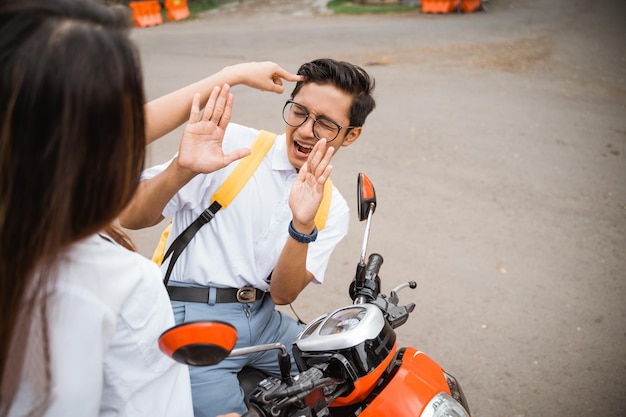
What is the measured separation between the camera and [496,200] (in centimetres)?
502

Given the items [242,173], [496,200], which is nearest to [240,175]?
[242,173]

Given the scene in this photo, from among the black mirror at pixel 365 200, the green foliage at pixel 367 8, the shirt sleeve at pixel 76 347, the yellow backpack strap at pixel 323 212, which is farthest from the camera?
the green foliage at pixel 367 8

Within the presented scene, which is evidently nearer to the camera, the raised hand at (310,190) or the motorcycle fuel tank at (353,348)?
the motorcycle fuel tank at (353,348)

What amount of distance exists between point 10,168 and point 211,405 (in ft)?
3.97

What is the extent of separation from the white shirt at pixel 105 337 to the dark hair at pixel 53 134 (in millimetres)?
48

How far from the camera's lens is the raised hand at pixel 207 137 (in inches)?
72.8

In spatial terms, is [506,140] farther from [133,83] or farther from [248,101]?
[133,83]

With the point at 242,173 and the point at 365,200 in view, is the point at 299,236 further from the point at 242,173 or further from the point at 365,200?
the point at 242,173

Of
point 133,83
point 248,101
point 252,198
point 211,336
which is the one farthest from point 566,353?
point 248,101

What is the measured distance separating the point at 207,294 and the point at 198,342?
3.26 ft

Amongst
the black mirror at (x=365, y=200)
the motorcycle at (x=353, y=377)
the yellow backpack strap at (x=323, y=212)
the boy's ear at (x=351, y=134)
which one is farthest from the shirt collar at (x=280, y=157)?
the motorcycle at (x=353, y=377)

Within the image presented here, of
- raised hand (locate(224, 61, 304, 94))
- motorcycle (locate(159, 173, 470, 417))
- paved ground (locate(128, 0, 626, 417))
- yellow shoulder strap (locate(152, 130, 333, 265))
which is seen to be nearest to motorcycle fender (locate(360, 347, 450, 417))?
motorcycle (locate(159, 173, 470, 417))

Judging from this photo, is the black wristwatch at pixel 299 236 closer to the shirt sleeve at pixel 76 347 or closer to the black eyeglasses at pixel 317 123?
the black eyeglasses at pixel 317 123

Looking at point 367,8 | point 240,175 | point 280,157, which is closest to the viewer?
point 240,175
